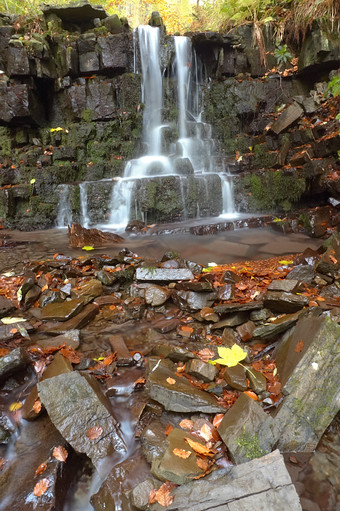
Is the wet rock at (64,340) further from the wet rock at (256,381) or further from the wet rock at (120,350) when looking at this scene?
the wet rock at (256,381)

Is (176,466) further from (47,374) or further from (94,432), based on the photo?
(47,374)

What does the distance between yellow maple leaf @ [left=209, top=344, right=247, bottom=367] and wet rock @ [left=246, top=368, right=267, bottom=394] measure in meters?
0.15

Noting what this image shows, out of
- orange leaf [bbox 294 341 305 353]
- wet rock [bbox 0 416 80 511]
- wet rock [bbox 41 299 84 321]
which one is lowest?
wet rock [bbox 0 416 80 511]

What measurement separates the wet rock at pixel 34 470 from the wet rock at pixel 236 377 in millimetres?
1174

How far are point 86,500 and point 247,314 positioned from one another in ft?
6.90

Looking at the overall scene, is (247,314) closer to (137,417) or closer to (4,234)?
(137,417)

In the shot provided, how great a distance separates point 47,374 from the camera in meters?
2.38

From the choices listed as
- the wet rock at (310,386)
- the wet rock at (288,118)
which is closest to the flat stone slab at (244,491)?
the wet rock at (310,386)

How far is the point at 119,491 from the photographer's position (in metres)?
1.65

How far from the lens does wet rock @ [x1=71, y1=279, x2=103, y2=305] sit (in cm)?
377

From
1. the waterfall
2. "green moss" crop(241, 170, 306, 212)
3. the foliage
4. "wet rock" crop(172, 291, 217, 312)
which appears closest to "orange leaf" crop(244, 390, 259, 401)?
"wet rock" crop(172, 291, 217, 312)

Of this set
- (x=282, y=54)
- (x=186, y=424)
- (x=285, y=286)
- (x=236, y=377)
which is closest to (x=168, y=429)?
(x=186, y=424)

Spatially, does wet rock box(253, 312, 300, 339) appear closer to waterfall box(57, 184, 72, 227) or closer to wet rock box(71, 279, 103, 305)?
wet rock box(71, 279, 103, 305)

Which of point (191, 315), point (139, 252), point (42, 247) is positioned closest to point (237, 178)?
point (139, 252)
